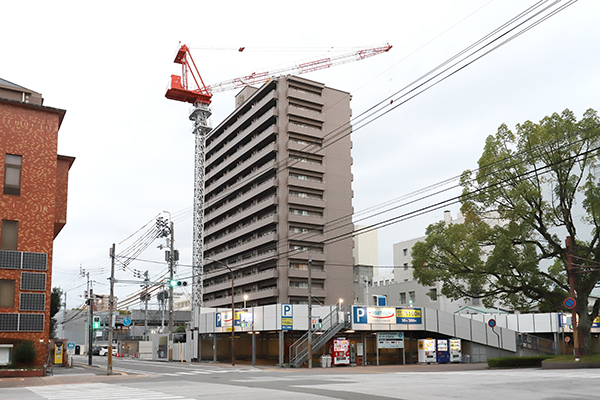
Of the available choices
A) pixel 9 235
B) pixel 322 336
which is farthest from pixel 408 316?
pixel 9 235

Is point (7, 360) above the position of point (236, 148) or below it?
below

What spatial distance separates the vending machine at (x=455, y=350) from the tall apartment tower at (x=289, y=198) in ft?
106

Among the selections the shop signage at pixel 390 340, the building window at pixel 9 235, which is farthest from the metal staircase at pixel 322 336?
the building window at pixel 9 235

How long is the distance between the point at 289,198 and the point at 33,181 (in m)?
50.2

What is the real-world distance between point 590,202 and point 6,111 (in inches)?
1420

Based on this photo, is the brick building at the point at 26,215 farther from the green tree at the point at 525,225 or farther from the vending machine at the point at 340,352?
the green tree at the point at 525,225

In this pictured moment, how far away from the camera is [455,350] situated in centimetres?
4931

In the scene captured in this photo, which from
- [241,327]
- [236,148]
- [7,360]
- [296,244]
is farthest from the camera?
[236,148]

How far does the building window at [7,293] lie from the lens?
3291 cm

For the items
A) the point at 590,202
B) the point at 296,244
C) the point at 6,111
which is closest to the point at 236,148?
the point at 296,244

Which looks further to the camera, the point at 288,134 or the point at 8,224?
the point at 288,134

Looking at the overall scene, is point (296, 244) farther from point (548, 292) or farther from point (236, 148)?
point (548, 292)

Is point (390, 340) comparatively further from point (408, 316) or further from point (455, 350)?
point (455, 350)

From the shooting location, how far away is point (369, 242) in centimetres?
11312
